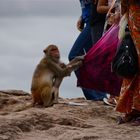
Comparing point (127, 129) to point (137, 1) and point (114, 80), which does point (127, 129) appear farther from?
point (114, 80)

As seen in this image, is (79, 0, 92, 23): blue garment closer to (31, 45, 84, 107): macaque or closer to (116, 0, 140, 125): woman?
(31, 45, 84, 107): macaque

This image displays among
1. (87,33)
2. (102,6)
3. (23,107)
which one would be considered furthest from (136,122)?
(87,33)

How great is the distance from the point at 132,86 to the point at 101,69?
1411 mm

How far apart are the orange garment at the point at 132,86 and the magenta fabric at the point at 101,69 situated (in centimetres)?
101

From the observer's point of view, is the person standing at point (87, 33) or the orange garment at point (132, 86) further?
the person standing at point (87, 33)

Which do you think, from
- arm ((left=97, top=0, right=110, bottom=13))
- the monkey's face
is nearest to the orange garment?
arm ((left=97, top=0, right=110, bottom=13))

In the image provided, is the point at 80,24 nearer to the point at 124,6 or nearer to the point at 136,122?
the point at 124,6

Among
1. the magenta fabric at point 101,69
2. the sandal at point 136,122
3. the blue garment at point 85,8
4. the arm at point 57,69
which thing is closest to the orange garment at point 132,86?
the sandal at point 136,122

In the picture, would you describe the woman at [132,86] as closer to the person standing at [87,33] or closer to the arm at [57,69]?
the person standing at [87,33]

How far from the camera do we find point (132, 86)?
632 cm

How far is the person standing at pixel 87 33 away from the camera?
8.09m

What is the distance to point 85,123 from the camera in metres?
6.78

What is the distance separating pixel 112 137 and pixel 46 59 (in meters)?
3.53

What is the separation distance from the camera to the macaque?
28.6 ft
